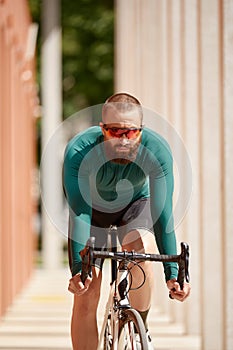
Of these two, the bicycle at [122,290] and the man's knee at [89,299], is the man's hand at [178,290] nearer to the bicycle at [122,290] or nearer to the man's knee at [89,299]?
the bicycle at [122,290]

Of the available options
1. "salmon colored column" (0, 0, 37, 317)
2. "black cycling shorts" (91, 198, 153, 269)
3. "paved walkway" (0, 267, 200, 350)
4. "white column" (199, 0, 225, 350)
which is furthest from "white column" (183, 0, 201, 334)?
"black cycling shorts" (91, 198, 153, 269)

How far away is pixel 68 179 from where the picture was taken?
4.55 metres

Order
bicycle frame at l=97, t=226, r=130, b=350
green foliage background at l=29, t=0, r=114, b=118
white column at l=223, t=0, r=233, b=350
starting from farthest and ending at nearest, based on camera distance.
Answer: green foliage background at l=29, t=0, r=114, b=118 < white column at l=223, t=0, r=233, b=350 < bicycle frame at l=97, t=226, r=130, b=350

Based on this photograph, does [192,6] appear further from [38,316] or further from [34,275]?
[34,275]

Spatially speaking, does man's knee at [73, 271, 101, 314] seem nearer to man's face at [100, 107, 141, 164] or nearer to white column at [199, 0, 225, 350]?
man's face at [100, 107, 141, 164]

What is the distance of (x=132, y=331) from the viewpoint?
4.39m

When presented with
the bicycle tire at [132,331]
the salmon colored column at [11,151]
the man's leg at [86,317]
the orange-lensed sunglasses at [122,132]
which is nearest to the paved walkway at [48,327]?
the salmon colored column at [11,151]

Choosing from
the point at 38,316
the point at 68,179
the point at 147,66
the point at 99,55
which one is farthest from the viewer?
the point at 99,55

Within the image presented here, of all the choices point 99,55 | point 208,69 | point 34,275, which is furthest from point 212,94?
A: point 99,55

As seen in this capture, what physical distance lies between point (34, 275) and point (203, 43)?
12.0 m

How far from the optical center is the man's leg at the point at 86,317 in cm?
488

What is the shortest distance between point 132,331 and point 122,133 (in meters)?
0.78

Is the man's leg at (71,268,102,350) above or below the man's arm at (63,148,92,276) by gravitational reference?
below

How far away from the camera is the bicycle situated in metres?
4.29
